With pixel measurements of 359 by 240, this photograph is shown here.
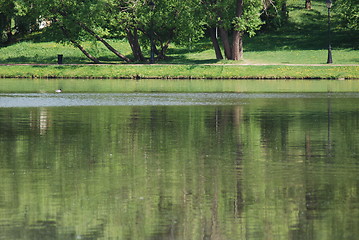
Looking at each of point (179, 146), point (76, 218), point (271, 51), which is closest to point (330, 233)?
point (76, 218)

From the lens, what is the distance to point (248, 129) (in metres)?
22.9

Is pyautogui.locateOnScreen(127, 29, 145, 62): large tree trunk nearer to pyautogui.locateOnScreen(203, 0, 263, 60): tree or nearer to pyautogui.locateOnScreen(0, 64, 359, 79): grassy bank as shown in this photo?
pyautogui.locateOnScreen(203, 0, 263, 60): tree

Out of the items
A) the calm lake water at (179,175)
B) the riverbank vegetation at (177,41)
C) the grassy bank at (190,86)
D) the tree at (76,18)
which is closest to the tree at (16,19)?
the riverbank vegetation at (177,41)

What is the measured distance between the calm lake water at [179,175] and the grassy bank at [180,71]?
80.3ft

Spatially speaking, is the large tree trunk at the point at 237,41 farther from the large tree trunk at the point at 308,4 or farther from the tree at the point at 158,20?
the large tree trunk at the point at 308,4

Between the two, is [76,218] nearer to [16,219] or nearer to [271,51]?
[16,219]

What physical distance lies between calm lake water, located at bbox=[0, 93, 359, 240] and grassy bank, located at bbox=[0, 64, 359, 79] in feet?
80.3

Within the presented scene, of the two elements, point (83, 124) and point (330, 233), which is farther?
point (83, 124)

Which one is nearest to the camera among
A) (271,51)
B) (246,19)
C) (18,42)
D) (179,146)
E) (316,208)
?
(316,208)

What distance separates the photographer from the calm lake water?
11.1m

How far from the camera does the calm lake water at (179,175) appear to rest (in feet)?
36.3

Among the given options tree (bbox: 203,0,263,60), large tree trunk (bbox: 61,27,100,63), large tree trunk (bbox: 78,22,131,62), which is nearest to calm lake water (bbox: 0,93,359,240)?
tree (bbox: 203,0,263,60)

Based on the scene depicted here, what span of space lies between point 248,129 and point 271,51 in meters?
42.5

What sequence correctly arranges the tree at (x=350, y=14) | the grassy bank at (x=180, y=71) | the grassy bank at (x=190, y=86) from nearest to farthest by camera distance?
the grassy bank at (x=190, y=86)
the grassy bank at (x=180, y=71)
the tree at (x=350, y=14)
